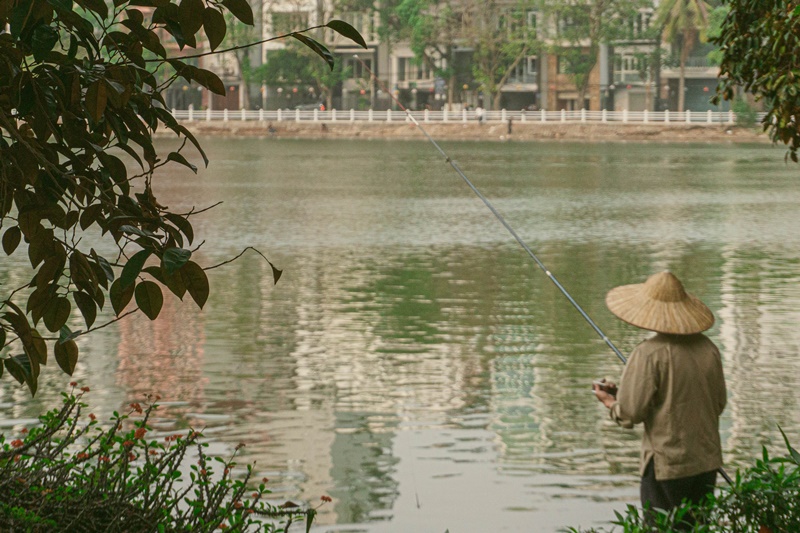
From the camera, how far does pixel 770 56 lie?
631 centimetres

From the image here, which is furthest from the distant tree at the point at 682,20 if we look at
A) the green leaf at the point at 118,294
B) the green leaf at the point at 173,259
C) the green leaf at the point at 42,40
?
the green leaf at the point at 173,259

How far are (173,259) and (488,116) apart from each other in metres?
65.9

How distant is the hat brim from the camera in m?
4.99

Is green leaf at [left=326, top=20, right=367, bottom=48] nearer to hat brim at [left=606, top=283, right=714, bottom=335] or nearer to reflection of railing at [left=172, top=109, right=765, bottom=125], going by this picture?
hat brim at [left=606, top=283, right=714, bottom=335]

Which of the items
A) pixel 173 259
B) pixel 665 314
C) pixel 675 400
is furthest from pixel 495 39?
pixel 173 259

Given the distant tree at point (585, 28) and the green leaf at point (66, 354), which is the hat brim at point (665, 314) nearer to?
the green leaf at point (66, 354)

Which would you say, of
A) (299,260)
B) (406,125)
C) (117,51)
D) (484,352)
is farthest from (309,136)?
(117,51)

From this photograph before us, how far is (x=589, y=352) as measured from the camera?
11.7 m

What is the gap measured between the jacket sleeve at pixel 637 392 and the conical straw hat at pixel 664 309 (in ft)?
0.46

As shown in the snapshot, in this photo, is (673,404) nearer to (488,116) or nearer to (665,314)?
(665,314)

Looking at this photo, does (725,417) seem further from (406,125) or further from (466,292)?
(406,125)

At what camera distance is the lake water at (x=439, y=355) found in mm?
7715

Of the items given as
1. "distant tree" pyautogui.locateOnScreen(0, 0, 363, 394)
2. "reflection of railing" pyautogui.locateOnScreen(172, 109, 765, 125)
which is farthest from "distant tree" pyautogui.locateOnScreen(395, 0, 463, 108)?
"distant tree" pyautogui.locateOnScreen(0, 0, 363, 394)

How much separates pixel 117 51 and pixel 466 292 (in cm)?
1206
